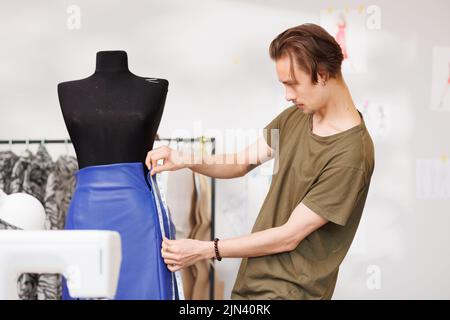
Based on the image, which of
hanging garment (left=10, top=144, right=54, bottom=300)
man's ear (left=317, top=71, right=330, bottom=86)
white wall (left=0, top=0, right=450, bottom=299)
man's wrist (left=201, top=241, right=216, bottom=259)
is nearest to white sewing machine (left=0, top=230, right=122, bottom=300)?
man's wrist (left=201, top=241, right=216, bottom=259)

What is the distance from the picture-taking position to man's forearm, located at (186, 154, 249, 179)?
2303mm

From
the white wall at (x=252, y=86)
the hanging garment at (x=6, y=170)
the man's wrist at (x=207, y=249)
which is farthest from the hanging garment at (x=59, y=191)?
the man's wrist at (x=207, y=249)

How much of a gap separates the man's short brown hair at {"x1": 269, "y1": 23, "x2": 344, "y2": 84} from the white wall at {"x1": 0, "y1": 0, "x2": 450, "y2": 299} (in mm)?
2551

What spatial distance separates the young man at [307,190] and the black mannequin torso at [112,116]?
0.12 metres

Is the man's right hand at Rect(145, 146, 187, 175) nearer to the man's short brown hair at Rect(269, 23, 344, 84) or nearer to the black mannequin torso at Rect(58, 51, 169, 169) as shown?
the black mannequin torso at Rect(58, 51, 169, 169)

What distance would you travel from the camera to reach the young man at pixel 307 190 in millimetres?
1972

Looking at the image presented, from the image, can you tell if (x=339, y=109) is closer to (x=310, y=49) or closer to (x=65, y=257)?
(x=310, y=49)

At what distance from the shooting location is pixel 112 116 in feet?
7.16

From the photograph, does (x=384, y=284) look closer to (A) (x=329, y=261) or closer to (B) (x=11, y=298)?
(A) (x=329, y=261)

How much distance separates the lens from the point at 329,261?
6.81 ft

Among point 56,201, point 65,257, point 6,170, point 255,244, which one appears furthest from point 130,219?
point 6,170

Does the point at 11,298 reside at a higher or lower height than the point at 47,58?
lower

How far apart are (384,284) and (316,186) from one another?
9.39ft
